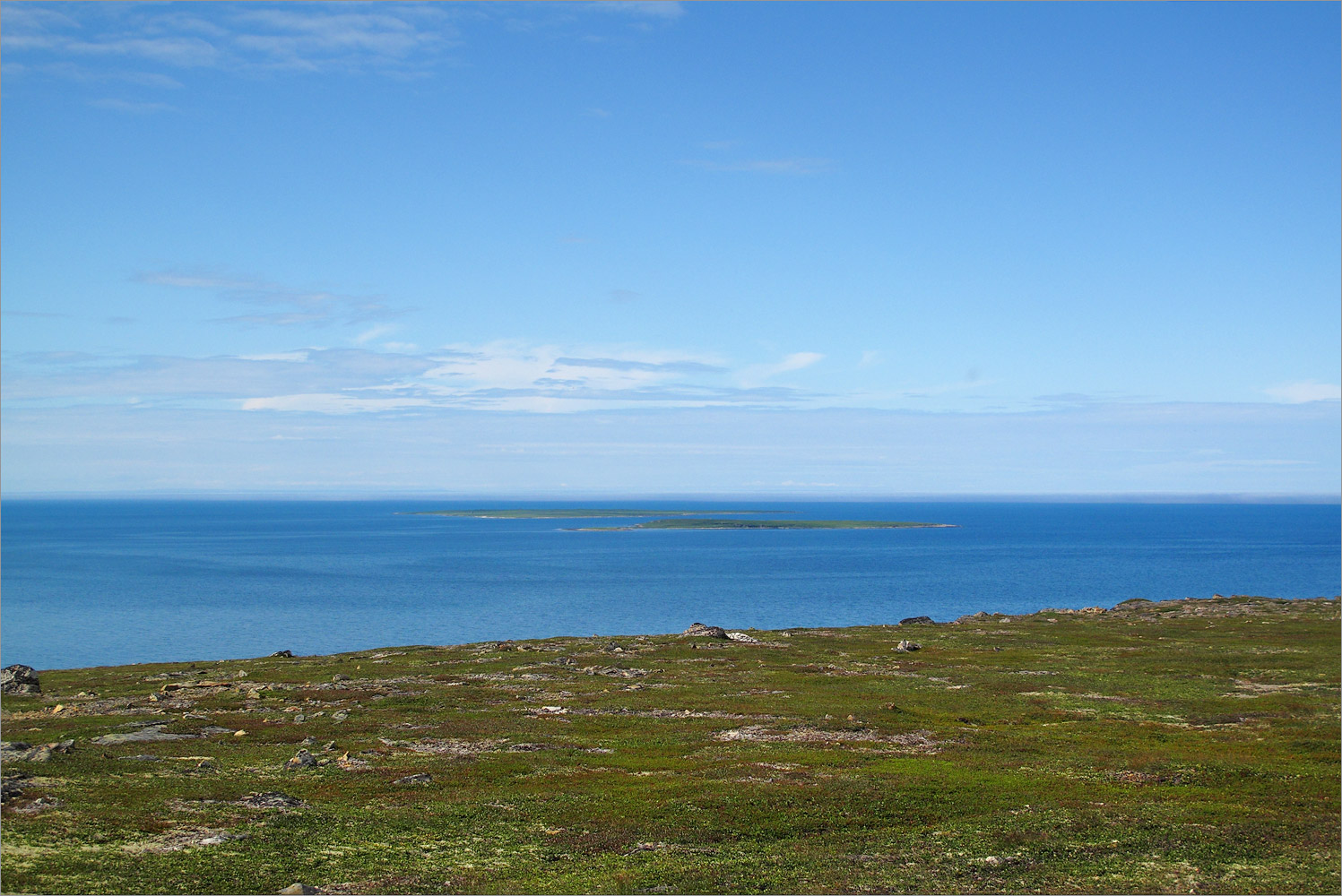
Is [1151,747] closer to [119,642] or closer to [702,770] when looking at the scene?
[702,770]

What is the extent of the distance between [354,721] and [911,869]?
38.8m

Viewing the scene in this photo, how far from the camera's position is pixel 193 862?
30.6m

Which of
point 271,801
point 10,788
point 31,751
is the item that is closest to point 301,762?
point 271,801

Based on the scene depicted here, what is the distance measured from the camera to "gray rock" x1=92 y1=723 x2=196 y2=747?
49.6 m

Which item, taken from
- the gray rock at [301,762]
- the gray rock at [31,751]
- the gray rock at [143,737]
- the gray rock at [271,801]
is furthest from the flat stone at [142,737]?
the gray rock at [271,801]

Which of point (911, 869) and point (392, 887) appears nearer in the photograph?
point (392, 887)

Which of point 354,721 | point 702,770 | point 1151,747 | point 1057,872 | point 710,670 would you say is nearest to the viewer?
point 1057,872

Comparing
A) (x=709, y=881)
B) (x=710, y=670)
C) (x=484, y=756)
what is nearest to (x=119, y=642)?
(x=710, y=670)

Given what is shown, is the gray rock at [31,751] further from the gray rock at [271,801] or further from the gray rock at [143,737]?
the gray rock at [271,801]

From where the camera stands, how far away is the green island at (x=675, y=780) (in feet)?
103

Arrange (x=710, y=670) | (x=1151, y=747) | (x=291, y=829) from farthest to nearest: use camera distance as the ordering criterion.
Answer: (x=710, y=670) → (x=1151, y=747) → (x=291, y=829)

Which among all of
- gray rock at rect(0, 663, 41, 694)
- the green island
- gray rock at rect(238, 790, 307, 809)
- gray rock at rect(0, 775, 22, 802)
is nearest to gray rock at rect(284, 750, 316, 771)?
the green island

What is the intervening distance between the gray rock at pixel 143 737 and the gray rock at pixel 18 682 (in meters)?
24.7

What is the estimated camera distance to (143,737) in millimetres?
51562
